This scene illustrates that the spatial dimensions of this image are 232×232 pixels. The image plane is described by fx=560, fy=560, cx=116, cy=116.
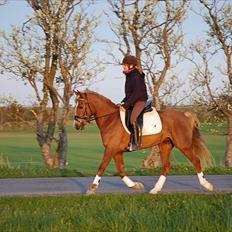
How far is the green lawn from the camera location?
27.0 meters

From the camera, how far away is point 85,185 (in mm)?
13188

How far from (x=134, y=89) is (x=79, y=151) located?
98.5 ft

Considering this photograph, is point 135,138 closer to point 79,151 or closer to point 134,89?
point 134,89

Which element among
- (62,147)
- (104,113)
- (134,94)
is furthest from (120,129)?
(62,147)

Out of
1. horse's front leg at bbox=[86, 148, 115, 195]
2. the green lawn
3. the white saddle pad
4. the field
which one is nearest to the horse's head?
the white saddle pad

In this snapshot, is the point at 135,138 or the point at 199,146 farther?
the point at 199,146

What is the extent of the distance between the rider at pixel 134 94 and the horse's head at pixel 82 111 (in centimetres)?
73

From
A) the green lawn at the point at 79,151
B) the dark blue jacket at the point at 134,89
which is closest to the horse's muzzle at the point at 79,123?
the dark blue jacket at the point at 134,89

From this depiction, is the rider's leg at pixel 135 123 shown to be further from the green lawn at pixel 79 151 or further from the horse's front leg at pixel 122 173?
the green lawn at pixel 79 151

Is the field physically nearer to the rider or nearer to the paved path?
the paved path

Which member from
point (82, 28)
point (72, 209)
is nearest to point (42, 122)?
point (82, 28)

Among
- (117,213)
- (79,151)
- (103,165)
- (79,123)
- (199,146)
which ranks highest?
(79,123)

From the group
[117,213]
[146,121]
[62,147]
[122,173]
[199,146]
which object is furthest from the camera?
[62,147]

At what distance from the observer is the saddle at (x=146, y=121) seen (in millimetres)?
11430
